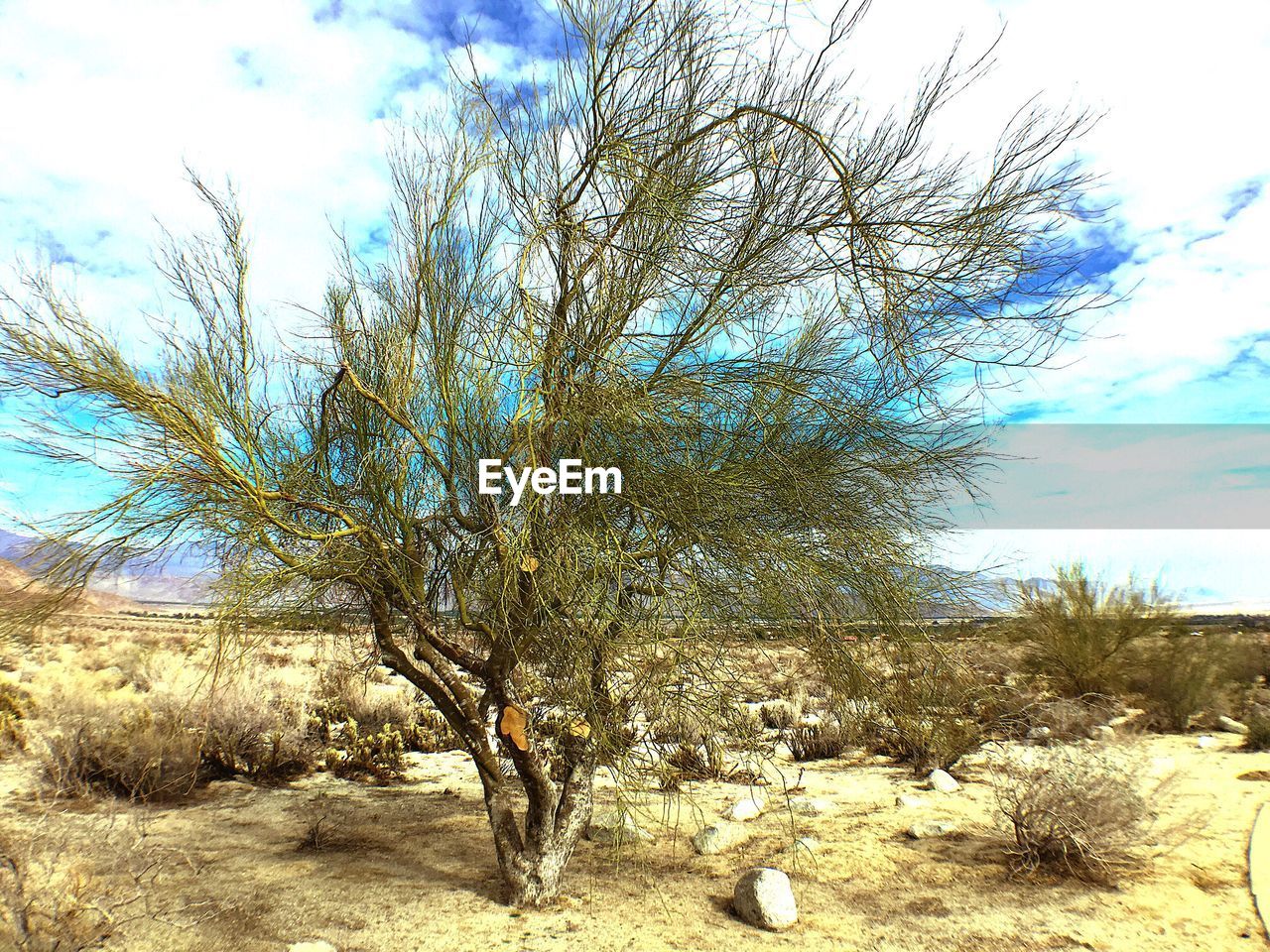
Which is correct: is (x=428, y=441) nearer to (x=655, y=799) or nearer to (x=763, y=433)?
(x=763, y=433)

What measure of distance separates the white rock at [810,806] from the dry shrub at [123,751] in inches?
252

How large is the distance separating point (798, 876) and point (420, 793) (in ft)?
16.3

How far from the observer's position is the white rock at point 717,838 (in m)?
7.46

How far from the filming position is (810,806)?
8.83 meters

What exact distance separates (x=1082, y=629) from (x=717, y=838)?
1083cm

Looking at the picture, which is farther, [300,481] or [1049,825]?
[1049,825]

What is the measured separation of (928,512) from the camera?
22.9 ft

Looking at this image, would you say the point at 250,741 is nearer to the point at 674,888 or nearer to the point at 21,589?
the point at 21,589

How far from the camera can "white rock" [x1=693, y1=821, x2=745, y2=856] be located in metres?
7.46

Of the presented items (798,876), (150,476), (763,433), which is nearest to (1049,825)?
(798,876)

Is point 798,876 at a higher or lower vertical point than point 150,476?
lower

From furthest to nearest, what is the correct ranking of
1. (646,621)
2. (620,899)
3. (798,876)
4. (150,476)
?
1. (798,876)
2. (620,899)
3. (646,621)
4. (150,476)

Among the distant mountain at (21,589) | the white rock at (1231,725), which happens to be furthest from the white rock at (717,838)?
the white rock at (1231,725)

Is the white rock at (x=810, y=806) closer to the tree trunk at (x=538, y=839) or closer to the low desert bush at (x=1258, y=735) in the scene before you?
the tree trunk at (x=538, y=839)
